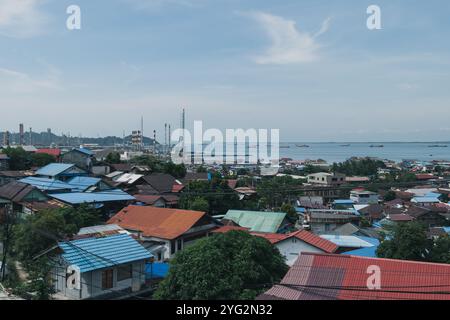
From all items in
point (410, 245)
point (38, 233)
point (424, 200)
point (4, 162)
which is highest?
point (4, 162)

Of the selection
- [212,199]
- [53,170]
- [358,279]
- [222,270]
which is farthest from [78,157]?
[358,279]

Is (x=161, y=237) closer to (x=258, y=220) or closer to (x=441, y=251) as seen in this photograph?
(x=258, y=220)

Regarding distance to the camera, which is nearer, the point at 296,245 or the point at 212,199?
the point at 296,245

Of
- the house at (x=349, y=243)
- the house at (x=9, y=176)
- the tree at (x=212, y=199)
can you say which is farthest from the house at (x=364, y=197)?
the house at (x=9, y=176)

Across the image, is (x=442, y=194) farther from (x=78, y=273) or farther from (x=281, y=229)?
(x=78, y=273)

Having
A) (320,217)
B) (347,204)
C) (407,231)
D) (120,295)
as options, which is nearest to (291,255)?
(407,231)

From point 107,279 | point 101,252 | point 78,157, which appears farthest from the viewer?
point 78,157

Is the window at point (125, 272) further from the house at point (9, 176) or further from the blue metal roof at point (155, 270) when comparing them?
the house at point (9, 176)
